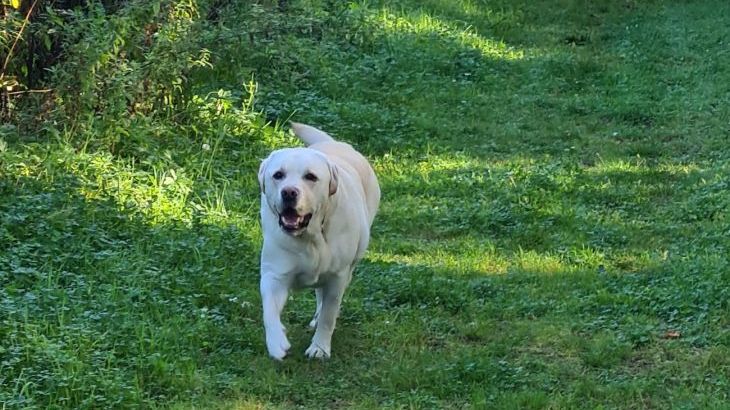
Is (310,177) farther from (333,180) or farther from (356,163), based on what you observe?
(356,163)

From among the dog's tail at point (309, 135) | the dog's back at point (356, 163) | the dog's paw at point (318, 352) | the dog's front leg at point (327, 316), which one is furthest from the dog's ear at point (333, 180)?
the dog's tail at point (309, 135)

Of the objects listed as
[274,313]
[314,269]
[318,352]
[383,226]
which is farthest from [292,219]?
[383,226]

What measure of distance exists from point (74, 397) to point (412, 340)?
1.81 metres

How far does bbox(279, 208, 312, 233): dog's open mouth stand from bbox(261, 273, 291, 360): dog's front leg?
310 millimetres

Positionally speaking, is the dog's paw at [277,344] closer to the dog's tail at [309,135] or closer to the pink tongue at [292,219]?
the pink tongue at [292,219]

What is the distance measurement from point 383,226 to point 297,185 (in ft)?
8.77

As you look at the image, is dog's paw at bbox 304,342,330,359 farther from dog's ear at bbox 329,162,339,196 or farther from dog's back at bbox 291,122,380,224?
dog's back at bbox 291,122,380,224

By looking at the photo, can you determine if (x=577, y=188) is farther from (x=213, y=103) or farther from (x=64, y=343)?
(x=64, y=343)

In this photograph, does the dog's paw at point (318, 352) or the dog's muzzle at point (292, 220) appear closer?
the dog's muzzle at point (292, 220)

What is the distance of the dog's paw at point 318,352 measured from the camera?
A: 527cm

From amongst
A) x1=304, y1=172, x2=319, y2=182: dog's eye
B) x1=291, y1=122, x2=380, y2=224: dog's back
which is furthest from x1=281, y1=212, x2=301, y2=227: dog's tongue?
x1=291, y1=122, x2=380, y2=224: dog's back

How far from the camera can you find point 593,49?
14.0 metres

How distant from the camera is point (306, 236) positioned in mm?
5078

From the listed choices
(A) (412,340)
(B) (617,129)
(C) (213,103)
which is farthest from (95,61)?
(B) (617,129)
